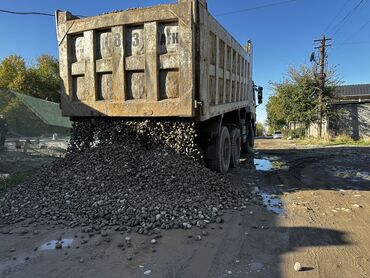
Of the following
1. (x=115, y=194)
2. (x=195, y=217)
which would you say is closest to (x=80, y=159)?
(x=115, y=194)

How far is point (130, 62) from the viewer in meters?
6.40

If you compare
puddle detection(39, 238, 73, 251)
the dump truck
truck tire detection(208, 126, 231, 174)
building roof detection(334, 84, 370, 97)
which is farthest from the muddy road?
building roof detection(334, 84, 370, 97)

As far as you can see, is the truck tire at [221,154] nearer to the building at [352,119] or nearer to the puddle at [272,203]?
the puddle at [272,203]

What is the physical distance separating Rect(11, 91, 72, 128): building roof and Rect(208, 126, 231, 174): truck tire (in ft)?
25.5

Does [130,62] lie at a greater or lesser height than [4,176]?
greater

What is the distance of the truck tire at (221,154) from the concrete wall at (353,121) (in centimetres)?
2056

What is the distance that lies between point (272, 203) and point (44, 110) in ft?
36.0

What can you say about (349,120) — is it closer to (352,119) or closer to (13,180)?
(352,119)

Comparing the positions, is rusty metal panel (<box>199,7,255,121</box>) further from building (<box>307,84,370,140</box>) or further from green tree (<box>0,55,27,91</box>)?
green tree (<box>0,55,27,91</box>)

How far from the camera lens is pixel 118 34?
6406 mm

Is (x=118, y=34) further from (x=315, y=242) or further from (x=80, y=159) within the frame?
(x=315, y=242)

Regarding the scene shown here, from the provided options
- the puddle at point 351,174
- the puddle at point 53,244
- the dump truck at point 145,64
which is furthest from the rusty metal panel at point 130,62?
the puddle at point 351,174

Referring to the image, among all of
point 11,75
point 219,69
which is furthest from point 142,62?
point 11,75

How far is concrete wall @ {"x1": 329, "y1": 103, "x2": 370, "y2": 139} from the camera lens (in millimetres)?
25688
